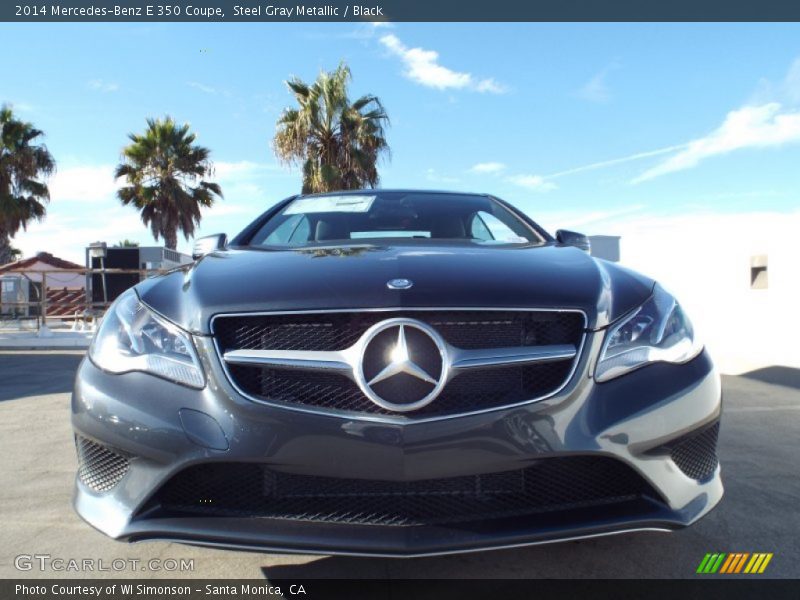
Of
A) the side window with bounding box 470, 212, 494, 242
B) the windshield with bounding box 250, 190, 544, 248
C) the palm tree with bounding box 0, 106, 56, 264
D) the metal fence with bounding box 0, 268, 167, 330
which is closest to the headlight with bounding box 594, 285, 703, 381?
the windshield with bounding box 250, 190, 544, 248

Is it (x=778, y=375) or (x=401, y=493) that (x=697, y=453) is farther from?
(x=778, y=375)

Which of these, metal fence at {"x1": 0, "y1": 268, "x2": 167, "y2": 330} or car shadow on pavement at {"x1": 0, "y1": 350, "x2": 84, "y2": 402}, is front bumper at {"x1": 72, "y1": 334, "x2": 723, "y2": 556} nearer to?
car shadow on pavement at {"x1": 0, "y1": 350, "x2": 84, "y2": 402}

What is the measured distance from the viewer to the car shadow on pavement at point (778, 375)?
5840mm

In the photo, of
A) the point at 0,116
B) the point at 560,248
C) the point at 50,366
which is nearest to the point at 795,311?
the point at 560,248

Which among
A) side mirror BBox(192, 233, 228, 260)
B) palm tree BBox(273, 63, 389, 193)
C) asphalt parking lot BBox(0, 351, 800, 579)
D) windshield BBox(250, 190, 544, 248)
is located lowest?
asphalt parking lot BBox(0, 351, 800, 579)

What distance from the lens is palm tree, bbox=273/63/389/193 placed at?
17.2 meters

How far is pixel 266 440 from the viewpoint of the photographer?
1552mm

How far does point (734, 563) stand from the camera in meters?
2.04

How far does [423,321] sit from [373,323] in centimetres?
13

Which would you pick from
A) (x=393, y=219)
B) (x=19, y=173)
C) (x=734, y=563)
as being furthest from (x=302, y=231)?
(x=19, y=173)

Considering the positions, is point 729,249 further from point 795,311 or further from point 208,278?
point 208,278

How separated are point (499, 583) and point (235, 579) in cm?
84

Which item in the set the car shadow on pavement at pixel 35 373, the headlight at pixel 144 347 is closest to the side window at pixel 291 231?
the headlight at pixel 144 347

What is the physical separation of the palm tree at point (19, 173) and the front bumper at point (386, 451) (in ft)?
77.8
